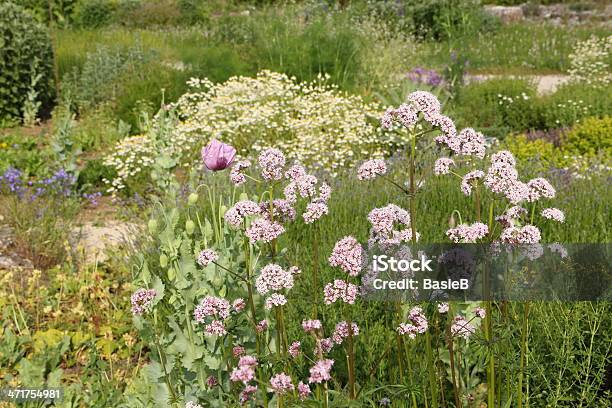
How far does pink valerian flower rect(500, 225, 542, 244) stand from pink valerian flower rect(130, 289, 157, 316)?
3.92ft

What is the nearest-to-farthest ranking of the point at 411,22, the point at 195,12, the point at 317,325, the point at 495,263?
the point at 317,325 → the point at 495,263 → the point at 411,22 → the point at 195,12

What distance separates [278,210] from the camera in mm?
2373

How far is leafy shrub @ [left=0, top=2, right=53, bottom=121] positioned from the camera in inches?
375

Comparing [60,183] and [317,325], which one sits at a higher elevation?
[317,325]

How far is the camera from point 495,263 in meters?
2.42

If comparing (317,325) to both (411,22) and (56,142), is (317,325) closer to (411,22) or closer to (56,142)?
(56,142)

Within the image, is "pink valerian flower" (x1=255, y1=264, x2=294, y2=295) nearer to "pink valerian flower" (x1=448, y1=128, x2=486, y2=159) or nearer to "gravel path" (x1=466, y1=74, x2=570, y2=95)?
"pink valerian flower" (x1=448, y1=128, x2=486, y2=159)

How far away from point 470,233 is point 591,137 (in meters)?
6.18

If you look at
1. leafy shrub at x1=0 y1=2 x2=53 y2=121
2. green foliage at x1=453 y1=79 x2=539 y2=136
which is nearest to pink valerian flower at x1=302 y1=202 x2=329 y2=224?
green foliage at x1=453 y1=79 x2=539 y2=136

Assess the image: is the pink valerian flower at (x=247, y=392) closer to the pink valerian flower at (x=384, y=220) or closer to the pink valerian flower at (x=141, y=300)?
the pink valerian flower at (x=141, y=300)

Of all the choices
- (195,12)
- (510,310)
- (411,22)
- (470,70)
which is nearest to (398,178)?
(510,310)

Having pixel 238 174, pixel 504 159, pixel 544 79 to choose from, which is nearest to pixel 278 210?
pixel 238 174

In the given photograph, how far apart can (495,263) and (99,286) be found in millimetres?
3067

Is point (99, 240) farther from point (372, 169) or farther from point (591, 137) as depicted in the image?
point (591, 137)
